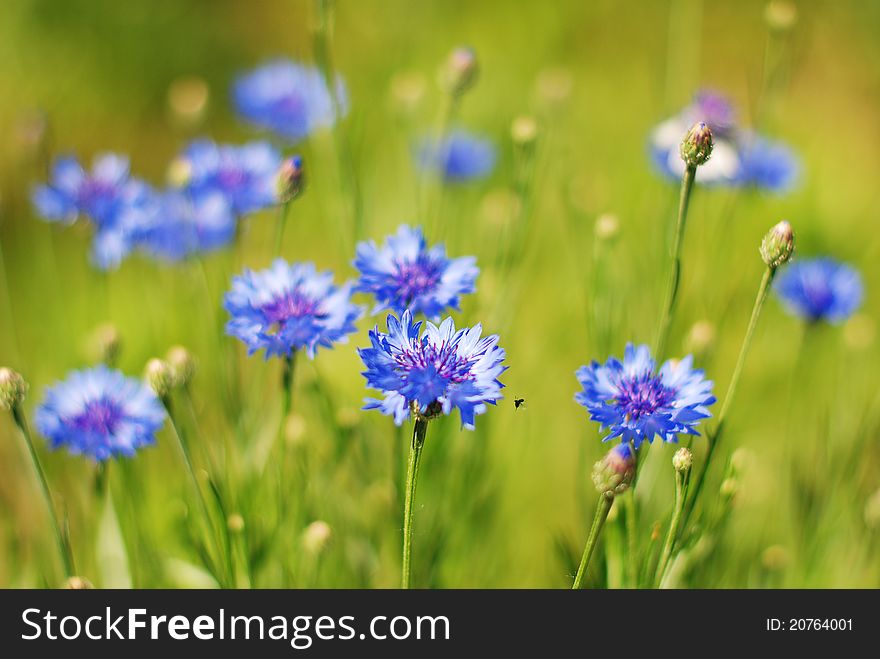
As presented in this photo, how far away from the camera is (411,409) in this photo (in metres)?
0.87

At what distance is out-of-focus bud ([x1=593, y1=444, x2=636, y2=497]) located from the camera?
865 mm

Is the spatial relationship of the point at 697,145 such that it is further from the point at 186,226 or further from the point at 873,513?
the point at 186,226

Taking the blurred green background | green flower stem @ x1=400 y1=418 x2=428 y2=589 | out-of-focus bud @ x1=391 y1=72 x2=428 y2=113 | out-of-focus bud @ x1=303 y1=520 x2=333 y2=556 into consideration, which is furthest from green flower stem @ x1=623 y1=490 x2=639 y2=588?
out-of-focus bud @ x1=391 y1=72 x2=428 y2=113

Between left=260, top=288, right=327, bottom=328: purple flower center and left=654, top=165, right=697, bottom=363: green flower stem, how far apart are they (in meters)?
0.40

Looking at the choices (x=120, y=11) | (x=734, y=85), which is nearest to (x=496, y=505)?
(x=734, y=85)

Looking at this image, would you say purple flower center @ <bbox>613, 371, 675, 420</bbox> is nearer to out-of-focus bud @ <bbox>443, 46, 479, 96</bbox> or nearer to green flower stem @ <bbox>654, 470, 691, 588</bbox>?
green flower stem @ <bbox>654, 470, 691, 588</bbox>

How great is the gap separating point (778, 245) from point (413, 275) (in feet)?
1.27

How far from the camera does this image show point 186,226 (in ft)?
4.86

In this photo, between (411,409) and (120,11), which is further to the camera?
(120,11)

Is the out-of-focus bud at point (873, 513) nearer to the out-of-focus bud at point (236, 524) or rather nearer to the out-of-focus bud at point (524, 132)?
the out-of-focus bud at point (524, 132)

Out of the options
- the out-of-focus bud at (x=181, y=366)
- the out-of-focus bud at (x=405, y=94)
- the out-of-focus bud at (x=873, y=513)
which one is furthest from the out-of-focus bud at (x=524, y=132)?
the out-of-focus bud at (x=873, y=513)

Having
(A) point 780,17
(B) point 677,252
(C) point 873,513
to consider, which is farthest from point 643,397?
(A) point 780,17
